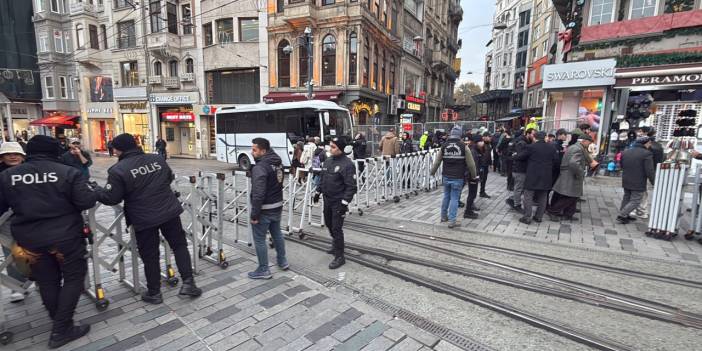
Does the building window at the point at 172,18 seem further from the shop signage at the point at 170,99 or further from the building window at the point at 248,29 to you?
the building window at the point at 248,29

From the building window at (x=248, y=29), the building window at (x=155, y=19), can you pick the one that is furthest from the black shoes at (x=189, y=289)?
the building window at (x=155, y=19)

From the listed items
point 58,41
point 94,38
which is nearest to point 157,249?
point 94,38

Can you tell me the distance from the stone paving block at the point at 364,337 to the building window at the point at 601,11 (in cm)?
1701

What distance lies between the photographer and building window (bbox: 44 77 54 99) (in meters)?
28.9

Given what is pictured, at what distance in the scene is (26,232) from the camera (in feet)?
9.09

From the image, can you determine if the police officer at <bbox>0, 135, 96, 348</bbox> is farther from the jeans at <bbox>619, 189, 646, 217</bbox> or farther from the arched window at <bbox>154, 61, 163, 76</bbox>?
the arched window at <bbox>154, 61, 163, 76</bbox>

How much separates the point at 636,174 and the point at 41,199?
9316mm

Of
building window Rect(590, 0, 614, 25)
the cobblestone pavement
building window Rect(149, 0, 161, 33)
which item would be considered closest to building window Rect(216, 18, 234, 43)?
building window Rect(149, 0, 161, 33)

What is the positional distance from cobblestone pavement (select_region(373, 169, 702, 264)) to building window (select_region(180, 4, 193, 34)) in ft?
74.4

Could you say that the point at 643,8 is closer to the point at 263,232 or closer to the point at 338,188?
the point at 338,188

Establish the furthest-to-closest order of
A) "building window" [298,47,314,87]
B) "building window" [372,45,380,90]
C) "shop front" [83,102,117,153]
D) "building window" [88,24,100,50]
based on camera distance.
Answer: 1. "shop front" [83,102,117,153]
2. "building window" [88,24,100,50]
3. "building window" [372,45,380,90]
4. "building window" [298,47,314,87]

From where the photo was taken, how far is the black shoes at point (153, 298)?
3.64 metres

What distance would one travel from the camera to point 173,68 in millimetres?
24703

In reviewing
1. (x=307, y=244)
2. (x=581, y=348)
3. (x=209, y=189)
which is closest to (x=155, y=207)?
(x=209, y=189)
